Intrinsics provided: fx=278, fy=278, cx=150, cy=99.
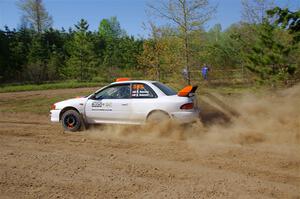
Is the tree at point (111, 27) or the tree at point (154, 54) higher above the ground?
the tree at point (111, 27)

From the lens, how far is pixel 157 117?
23.9 feet

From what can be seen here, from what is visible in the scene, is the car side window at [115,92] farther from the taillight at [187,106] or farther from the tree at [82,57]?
the tree at [82,57]

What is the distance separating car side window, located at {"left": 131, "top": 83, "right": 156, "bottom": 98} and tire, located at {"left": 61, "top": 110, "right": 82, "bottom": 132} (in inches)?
70.9

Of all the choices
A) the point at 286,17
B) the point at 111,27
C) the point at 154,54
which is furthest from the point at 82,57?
the point at 111,27

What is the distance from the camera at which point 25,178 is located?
4.52m

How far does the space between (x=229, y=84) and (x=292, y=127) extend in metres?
15.0

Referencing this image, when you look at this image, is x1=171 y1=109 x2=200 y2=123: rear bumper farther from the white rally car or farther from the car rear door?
the car rear door

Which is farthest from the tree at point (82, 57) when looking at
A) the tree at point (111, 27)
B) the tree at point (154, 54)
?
the tree at point (111, 27)

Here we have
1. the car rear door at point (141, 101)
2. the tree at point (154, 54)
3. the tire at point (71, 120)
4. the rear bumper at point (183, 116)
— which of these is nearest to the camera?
the rear bumper at point (183, 116)

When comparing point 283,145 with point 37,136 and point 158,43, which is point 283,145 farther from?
point 158,43

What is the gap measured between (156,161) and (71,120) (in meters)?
3.82

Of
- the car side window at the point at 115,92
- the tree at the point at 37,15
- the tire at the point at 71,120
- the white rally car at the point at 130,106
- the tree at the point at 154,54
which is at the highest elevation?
the tree at the point at 37,15

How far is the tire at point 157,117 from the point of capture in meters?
7.24

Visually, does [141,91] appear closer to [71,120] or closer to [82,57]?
[71,120]
